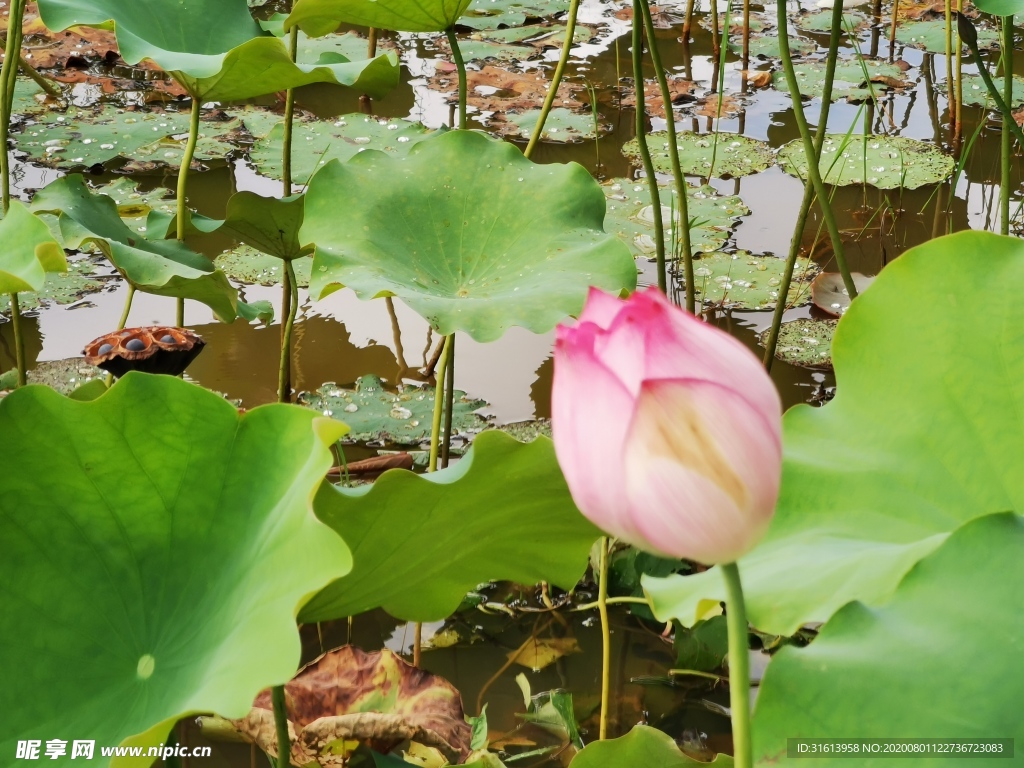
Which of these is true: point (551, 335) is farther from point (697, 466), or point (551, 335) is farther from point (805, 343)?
point (697, 466)

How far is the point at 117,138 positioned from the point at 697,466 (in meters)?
2.96

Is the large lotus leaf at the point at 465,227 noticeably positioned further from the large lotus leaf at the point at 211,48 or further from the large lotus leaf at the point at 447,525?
the large lotus leaf at the point at 447,525

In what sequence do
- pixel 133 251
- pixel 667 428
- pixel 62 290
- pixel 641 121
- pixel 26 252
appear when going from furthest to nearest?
pixel 62 290 → pixel 641 121 → pixel 133 251 → pixel 26 252 → pixel 667 428

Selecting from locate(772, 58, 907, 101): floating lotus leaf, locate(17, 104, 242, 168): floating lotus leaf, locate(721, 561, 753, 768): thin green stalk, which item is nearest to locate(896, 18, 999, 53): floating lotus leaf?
locate(772, 58, 907, 101): floating lotus leaf

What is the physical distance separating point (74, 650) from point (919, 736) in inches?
26.1

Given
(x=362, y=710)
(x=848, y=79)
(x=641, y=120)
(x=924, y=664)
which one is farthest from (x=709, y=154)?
(x=924, y=664)

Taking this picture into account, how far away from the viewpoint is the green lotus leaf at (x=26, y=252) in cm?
106

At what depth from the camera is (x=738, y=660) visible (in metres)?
0.49

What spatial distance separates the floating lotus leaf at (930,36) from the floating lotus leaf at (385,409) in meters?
2.91

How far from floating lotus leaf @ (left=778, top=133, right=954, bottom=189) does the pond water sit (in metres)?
0.04

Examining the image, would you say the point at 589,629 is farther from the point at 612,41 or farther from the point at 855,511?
the point at 612,41

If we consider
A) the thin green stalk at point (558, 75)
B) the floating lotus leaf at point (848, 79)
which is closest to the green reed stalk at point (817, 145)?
the thin green stalk at point (558, 75)

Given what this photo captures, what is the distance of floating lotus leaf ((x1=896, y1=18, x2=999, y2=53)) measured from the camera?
3.93 meters

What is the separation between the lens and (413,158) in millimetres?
1516
